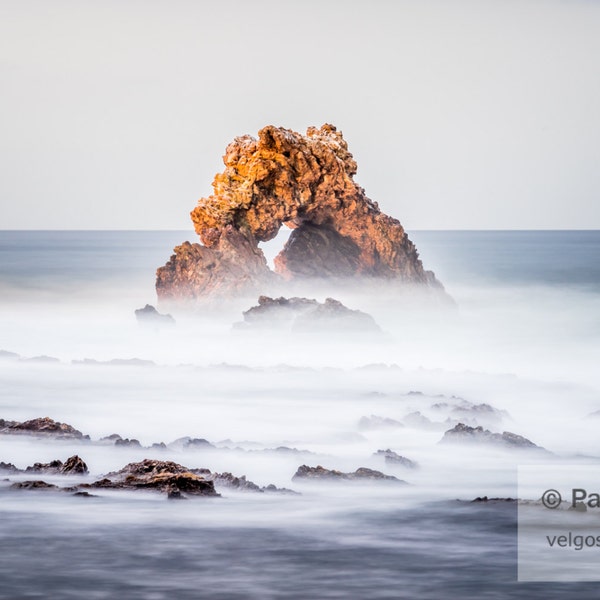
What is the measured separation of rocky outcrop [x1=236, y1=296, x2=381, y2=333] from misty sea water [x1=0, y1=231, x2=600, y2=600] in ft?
0.79

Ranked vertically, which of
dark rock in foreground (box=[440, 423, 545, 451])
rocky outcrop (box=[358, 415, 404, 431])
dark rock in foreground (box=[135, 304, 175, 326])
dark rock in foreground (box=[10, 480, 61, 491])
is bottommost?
dark rock in foreground (box=[10, 480, 61, 491])

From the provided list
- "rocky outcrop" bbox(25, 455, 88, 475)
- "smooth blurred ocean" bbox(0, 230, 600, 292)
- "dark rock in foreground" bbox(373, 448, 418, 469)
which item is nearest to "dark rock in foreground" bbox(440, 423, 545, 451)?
"dark rock in foreground" bbox(373, 448, 418, 469)

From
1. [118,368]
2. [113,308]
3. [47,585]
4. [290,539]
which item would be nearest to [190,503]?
[290,539]

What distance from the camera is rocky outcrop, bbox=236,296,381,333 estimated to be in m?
13.9

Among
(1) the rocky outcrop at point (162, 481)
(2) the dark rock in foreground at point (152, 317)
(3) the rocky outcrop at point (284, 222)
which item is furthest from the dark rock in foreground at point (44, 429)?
(2) the dark rock in foreground at point (152, 317)

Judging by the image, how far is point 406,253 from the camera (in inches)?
604

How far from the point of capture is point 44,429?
9453 mm

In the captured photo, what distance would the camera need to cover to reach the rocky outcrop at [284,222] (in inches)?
556

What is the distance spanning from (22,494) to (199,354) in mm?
6170

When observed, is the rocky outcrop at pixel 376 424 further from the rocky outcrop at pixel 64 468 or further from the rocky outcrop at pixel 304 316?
the rocky outcrop at pixel 304 316

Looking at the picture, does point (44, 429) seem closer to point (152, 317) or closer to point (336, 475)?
point (336, 475)

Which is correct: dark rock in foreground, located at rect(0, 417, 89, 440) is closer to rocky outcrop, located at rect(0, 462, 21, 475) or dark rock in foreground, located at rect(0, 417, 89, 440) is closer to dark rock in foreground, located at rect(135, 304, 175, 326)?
rocky outcrop, located at rect(0, 462, 21, 475)

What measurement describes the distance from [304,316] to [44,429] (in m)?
4.88

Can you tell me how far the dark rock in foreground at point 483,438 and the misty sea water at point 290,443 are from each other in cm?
19
